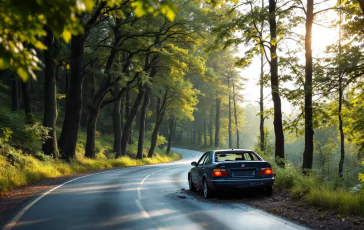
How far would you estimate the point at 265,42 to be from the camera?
48.3 ft

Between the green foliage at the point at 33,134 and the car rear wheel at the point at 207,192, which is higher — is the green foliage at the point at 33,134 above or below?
above

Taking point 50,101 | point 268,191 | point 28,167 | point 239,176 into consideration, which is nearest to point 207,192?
point 239,176

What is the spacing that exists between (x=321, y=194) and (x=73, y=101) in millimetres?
15945

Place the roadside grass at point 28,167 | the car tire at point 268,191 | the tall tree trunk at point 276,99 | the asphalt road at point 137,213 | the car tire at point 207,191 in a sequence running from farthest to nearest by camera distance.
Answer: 1. the tall tree trunk at point 276,99
2. the roadside grass at point 28,167
3. the car tire at point 207,191
4. the car tire at point 268,191
5. the asphalt road at point 137,213

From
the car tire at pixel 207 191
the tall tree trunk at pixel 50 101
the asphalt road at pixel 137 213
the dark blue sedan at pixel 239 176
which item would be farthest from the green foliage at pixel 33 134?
the dark blue sedan at pixel 239 176

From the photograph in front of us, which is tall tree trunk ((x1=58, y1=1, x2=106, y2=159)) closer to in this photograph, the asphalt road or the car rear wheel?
the asphalt road

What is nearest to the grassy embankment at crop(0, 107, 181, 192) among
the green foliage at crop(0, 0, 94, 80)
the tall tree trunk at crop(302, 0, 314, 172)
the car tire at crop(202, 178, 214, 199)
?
the car tire at crop(202, 178, 214, 199)

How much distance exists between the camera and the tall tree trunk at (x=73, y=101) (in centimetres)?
2030

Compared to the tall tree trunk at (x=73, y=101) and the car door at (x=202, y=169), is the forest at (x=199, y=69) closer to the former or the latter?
the tall tree trunk at (x=73, y=101)

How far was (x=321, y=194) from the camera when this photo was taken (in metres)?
8.18

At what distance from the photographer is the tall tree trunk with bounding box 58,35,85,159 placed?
20297mm

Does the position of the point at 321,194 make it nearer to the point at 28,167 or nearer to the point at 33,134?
the point at 28,167

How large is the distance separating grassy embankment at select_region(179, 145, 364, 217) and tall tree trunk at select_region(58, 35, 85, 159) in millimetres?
13355

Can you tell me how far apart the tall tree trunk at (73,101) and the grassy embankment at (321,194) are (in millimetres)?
13355
